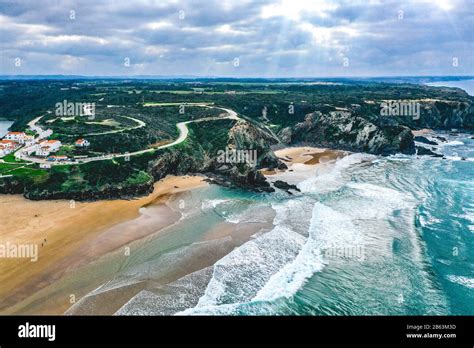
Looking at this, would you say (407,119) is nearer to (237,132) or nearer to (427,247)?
(237,132)

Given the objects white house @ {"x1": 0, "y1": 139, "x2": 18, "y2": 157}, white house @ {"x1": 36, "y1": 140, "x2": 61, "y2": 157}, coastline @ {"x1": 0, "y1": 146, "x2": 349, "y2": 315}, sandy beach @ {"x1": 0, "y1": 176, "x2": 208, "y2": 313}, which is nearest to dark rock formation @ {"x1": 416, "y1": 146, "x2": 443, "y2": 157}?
coastline @ {"x1": 0, "y1": 146, "x2": 349, "y2": 315}

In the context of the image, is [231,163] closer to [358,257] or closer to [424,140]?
[358,257]

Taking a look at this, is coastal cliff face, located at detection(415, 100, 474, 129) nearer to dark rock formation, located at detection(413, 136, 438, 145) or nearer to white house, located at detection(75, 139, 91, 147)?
dark rock formation, located at detection(413, 136, 438, 145)

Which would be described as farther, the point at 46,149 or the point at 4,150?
the point at 4,150

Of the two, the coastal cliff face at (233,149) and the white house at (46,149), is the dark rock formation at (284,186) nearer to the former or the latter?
the coastal cliff face at (233,149)

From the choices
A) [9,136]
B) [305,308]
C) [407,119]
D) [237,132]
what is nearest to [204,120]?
[237,132]

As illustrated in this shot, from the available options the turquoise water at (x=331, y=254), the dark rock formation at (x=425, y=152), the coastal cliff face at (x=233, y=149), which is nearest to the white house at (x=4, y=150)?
the coastal cliff face at (x=233, y=149)

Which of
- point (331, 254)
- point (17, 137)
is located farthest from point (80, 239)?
point (17, 137)
